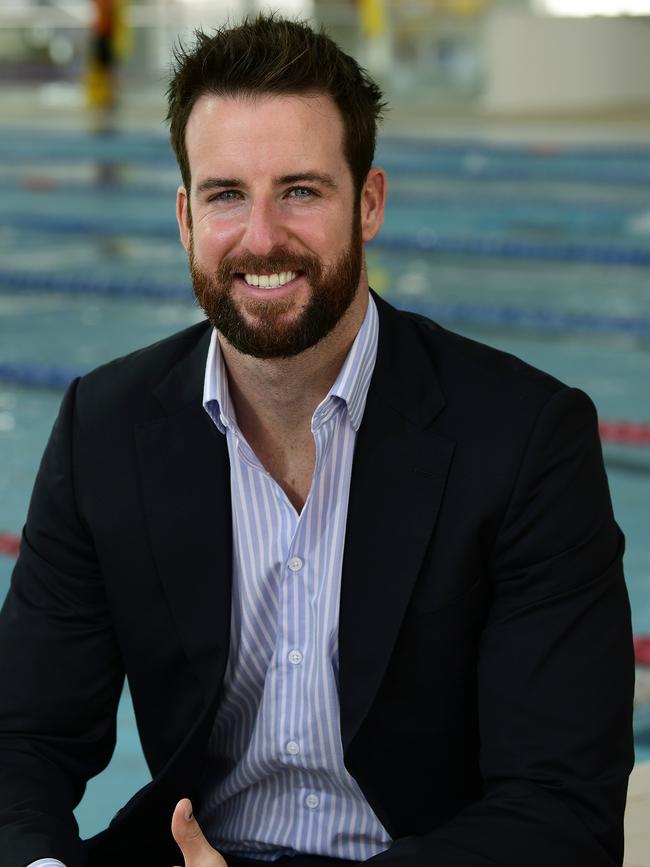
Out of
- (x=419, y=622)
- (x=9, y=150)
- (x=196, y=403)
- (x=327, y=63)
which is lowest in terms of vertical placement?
(x=9, y=150)

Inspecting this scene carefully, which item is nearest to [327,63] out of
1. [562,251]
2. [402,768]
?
[402,768]

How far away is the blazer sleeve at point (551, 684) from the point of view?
1.28 metres

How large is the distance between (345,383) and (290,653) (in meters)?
0.26

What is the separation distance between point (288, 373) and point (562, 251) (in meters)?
5.36

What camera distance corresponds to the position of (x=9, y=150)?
1159cm

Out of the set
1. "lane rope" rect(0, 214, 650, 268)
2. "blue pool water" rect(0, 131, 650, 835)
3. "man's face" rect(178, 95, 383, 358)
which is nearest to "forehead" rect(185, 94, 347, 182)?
"man's face" rect(178, 95, 383, 358)

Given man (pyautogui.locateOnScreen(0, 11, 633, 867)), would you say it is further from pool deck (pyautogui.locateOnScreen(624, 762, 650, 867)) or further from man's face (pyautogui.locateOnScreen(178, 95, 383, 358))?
pool deck (pyautogui.locateOnScreen(624, 762, 650, 867))

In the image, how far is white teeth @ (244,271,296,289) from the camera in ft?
4.52

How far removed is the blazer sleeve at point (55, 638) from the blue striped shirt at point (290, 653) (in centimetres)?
14

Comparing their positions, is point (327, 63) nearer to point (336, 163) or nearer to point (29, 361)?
point (336, 163)

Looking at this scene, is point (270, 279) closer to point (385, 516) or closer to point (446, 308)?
point (385, 516)

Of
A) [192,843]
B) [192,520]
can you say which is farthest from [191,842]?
[192,520]

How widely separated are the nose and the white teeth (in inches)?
0.9

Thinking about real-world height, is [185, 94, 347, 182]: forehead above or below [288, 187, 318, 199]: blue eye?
above
